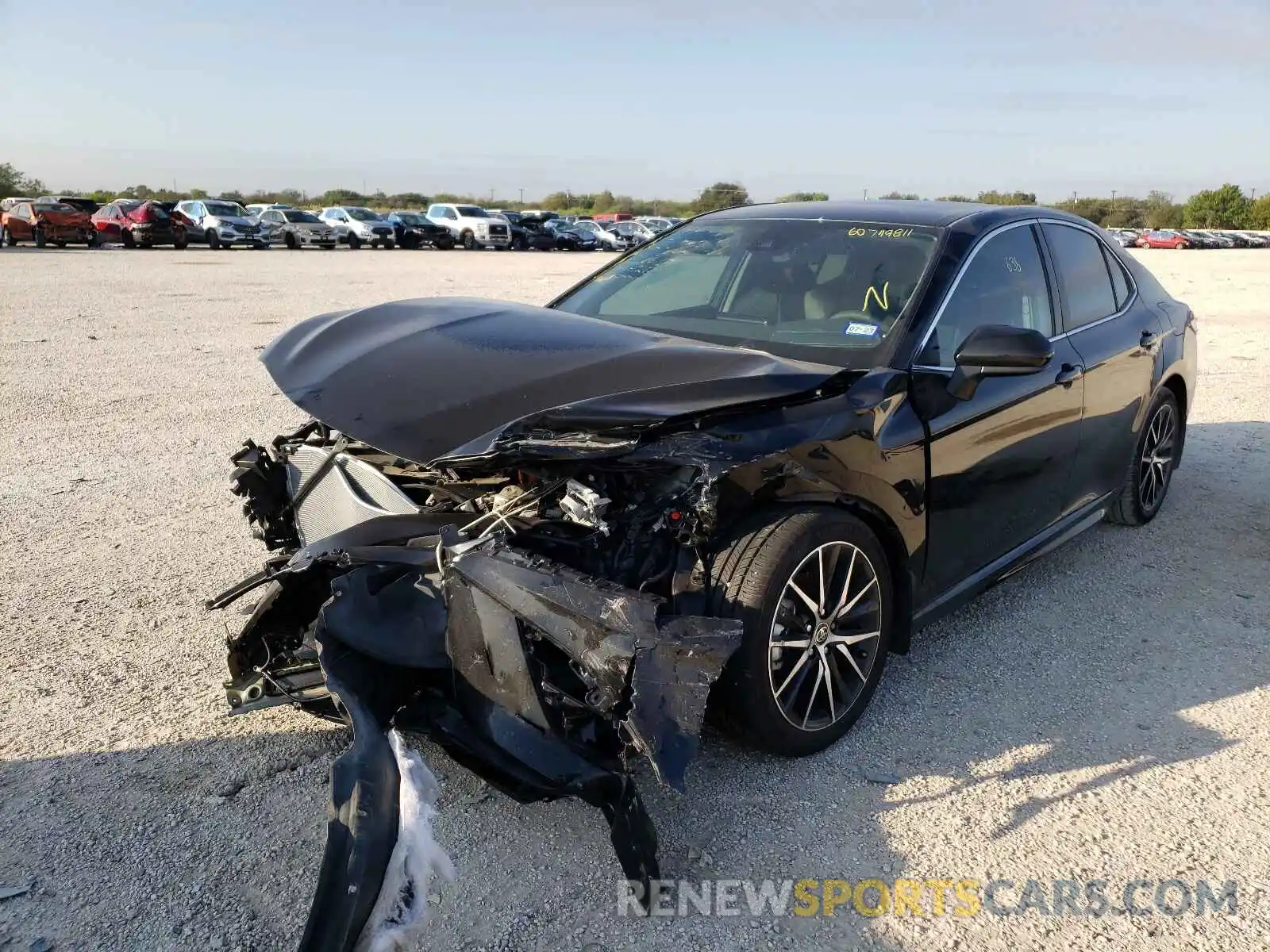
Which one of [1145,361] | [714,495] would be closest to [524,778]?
[714,495]

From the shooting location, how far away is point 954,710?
11.7ft

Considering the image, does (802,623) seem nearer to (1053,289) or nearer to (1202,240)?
(1053,289)

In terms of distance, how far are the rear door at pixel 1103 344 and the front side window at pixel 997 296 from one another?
0.20m

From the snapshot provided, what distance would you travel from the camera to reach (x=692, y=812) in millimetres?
2969

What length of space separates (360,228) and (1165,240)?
4383cm

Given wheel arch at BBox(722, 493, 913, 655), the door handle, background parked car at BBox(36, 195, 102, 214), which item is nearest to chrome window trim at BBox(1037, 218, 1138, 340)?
the door handle

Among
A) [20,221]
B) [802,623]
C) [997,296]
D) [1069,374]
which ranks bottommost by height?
[802,623]

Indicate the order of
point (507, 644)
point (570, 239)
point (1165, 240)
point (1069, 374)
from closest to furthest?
point (507, 644) → point (1069, 374) → point (570, 239) → point (1165, 240)

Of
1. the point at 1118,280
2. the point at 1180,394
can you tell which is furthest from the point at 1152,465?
the point at 1118,280

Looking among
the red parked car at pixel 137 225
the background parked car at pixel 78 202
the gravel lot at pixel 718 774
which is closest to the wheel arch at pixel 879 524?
the gravel lot at pixel 718 774

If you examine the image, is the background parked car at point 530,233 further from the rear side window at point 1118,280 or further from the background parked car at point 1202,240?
the background parked car at point 1202,240

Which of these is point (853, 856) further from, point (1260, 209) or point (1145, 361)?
point (1260, 209)

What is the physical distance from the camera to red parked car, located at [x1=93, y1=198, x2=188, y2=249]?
3105cm

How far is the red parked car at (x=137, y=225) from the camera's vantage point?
31.0 metres
